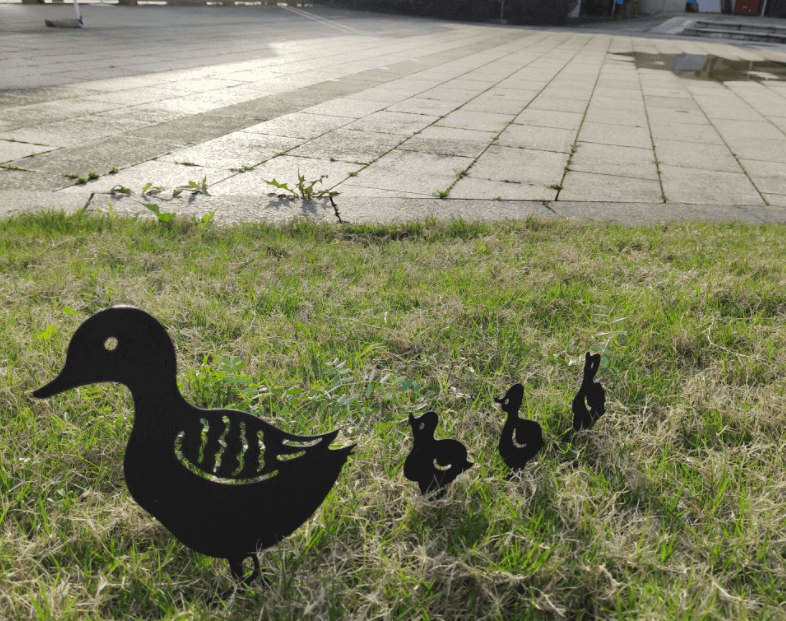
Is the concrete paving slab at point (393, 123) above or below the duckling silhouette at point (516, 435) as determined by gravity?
above

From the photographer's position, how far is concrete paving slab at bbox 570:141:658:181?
203 inches

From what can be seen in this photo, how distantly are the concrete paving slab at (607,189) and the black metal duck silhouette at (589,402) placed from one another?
9.30 ft

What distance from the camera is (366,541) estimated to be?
1492 mm

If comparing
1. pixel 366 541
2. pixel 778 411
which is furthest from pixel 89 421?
pixel 778 411

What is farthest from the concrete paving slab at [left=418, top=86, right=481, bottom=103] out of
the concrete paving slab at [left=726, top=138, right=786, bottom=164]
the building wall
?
the building wall

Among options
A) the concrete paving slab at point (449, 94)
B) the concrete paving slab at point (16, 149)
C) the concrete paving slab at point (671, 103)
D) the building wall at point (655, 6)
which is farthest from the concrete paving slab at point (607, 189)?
the building wall at point (655, 6)

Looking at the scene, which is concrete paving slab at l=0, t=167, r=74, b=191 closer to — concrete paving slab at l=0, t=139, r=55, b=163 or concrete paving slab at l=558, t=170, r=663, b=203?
concrete paving slab at l=0, t=139, r=55, b=163

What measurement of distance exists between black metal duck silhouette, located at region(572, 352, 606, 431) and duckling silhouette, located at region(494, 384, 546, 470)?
0.58 ft

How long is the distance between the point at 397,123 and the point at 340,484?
208 inches

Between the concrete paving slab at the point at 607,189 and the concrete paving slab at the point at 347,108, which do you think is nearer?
the concrete paving slab at the point at 607,189

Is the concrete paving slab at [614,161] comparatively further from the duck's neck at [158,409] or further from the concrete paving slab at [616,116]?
the duck's neck at [158,409]

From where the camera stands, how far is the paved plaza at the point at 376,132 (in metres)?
4.21

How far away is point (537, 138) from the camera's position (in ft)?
20.0

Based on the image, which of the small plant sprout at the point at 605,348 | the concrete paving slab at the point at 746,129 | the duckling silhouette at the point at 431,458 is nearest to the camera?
the duckling silhouette at the point at 431,458
